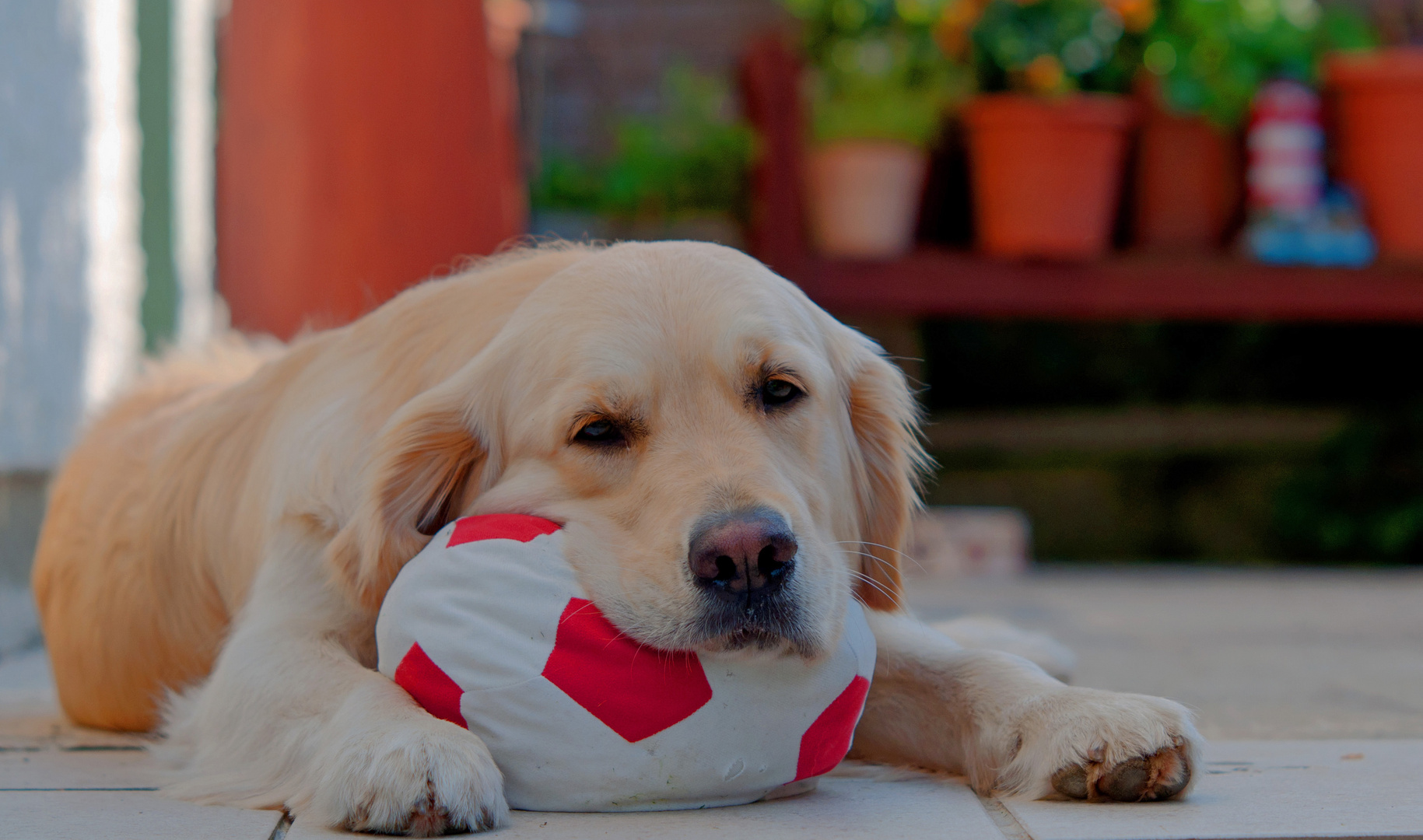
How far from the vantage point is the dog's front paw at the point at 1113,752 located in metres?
1.96

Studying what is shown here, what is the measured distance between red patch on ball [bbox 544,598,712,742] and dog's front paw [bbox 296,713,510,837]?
16 centimetres

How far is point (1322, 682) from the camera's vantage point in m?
3.31

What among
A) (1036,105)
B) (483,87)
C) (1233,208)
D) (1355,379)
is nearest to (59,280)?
(483,87)

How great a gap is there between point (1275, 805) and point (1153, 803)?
0.17 metres

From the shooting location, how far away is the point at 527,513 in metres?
2.26

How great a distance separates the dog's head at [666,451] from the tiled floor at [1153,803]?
28 cm

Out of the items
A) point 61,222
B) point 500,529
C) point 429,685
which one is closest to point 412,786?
point 429,685

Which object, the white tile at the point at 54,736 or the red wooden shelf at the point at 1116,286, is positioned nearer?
the white tile at the point at 54,736

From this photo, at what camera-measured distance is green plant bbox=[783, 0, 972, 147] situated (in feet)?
21.0

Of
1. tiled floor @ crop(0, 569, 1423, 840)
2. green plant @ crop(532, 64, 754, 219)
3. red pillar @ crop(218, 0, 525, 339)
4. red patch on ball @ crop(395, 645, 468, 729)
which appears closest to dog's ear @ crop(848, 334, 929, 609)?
tiled floor @ crop(0, 569, 1423, 840)

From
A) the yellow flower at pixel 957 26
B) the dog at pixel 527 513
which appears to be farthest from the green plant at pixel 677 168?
the dog at pixel 527 513

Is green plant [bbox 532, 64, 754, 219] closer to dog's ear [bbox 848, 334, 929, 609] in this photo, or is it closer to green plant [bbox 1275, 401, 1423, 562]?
green plant [bbox 1275, 401, 1423, 562]

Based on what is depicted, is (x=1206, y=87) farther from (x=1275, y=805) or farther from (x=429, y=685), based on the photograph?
(x=429, y=685)

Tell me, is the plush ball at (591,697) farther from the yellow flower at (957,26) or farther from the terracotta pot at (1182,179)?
the terracotta pot at (1182,179)
